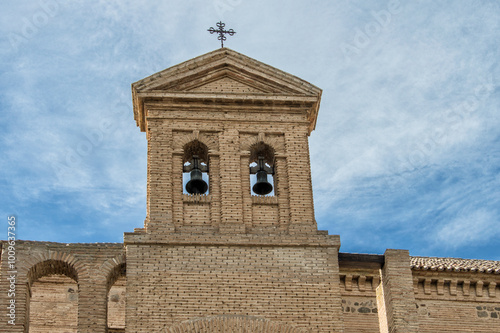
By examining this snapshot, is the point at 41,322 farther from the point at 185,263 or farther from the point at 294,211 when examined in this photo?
the point at 294,211

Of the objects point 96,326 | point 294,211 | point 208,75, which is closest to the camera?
point 96,326

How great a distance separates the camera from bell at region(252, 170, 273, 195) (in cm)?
1901

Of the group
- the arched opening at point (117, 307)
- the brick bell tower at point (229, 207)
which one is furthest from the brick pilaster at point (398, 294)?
the arched opening at point (117, 307)

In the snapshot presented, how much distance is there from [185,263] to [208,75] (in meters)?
3.81

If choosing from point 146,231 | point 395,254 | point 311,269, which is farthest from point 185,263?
point 395,254

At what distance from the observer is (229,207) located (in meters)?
18.1

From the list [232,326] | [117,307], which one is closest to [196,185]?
[232,326]

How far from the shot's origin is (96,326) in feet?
55.1

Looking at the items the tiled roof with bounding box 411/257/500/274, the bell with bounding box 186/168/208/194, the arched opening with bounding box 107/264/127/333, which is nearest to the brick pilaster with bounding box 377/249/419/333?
the tiled roof with bounding box 411/257/500/274

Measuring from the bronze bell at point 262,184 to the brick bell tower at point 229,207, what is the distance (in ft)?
0.08

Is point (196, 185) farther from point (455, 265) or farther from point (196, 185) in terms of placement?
point (455, 265)

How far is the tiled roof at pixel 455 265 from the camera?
67.8ft

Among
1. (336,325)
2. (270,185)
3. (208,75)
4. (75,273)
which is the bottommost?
(336,325)

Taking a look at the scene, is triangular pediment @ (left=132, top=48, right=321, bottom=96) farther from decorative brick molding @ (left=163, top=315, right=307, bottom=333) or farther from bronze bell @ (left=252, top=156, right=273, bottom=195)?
decorative brick molding @ (left=163, top=315, right=307, bottom=333)
